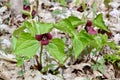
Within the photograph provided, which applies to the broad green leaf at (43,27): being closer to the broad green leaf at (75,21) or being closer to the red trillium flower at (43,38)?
the red trillium flower at (43,38)

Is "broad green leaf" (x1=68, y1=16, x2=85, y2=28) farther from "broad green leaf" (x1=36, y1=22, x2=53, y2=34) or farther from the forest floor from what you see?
the forest floor

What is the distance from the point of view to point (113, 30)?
9.88 feet

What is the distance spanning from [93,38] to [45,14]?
128 centimetres

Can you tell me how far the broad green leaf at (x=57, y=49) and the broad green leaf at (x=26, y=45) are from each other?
8 cm

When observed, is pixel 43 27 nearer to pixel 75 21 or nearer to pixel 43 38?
pixel 43 38

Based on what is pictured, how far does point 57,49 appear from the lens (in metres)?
1.90

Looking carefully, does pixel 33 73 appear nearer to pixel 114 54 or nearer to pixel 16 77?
pixel 16 77

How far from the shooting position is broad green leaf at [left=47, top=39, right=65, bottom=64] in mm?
1880

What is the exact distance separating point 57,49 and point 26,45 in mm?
176

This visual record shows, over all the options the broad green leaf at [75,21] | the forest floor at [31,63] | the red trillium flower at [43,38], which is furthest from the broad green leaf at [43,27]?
the forest floor at [31,63]

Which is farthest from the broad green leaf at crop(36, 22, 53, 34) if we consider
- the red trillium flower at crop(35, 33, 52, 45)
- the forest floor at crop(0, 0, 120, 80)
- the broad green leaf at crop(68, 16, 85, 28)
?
the forest floor at crop(0, 0, 120, 80)

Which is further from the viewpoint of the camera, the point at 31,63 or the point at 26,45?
the point at 31,63

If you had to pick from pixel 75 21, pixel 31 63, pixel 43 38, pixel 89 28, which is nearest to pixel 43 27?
pixel 43 38

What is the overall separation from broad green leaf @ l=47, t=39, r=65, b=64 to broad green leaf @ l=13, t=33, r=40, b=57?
8 cm
